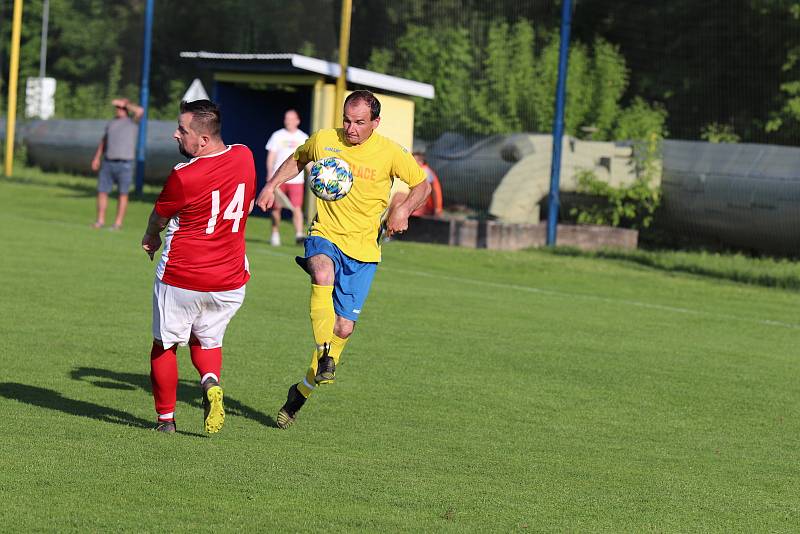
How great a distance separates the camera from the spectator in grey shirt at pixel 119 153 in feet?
71.3

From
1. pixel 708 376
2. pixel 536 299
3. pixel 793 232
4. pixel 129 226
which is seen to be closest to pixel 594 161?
pixel 793 232

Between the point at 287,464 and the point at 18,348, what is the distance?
3913 mm

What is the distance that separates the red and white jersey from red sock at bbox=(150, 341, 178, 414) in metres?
0.40

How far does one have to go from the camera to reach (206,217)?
23.9 feet

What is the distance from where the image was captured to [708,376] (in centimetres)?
1109

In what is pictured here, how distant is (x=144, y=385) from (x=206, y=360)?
5.28 ft


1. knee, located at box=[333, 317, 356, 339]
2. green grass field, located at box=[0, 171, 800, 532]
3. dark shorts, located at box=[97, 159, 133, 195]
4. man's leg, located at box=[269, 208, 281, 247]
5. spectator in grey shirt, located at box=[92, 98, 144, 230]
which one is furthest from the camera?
dark shorts, located at box=[97, 159, 133, 195]

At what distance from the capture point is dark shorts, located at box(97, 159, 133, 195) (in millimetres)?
21938

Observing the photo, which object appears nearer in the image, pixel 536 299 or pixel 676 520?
pixel 676 520

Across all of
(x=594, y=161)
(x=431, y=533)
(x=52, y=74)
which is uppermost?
(x=52, y=74)

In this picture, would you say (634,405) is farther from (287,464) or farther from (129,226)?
(129,226)

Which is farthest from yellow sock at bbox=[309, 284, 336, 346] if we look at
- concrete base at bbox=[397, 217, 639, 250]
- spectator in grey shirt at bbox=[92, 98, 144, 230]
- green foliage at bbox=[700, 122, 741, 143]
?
green foliage at bbox=[700, 122, 741, 143]

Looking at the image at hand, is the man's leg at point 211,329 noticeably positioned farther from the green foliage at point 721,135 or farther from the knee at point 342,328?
the green foliage at point 721,135

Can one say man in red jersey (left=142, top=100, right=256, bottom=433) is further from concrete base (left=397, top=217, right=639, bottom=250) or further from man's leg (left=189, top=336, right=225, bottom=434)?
concrete base (left=397, top=217, right=639, bottom=250)
